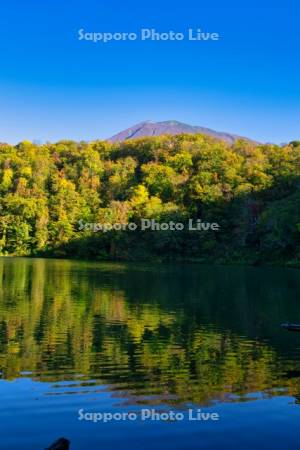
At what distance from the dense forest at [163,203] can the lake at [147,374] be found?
56.2 meters

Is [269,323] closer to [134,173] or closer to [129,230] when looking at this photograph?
[129,230]

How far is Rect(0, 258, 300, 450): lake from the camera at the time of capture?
12.4 m

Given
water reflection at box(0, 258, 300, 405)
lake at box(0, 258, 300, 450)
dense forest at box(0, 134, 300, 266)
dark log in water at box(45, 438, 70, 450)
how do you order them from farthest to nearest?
dense forest at box(0, 134, 300, 266), water reflection at box(0, 258, 300, 405), lake at box(0, 258, 300, 450), dark log in water at box(45, 438, 70, 450)

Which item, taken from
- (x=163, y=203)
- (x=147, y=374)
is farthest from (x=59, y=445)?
(x=163, y=203)

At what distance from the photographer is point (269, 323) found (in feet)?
93.2

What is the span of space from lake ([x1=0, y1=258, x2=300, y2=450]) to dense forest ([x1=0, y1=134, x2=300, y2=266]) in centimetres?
5617

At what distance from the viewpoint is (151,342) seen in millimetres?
22766

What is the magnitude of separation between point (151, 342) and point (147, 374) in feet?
17.4

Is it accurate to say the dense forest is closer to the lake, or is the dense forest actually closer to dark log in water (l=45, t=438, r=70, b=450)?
the lake

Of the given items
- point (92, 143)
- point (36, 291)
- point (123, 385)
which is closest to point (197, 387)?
point (123, 385)

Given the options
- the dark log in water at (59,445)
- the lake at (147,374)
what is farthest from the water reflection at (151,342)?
the dark log in water at (59,445)

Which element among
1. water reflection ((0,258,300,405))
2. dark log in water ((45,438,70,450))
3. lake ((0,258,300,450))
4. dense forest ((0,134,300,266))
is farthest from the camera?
dense forest ((0,134,300,266))

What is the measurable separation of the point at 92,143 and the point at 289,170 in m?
50.2

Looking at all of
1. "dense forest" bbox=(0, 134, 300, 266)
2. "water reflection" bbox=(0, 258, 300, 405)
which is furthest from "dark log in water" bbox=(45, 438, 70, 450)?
"dense forest" bbox=(0, 134, 300, 266)
